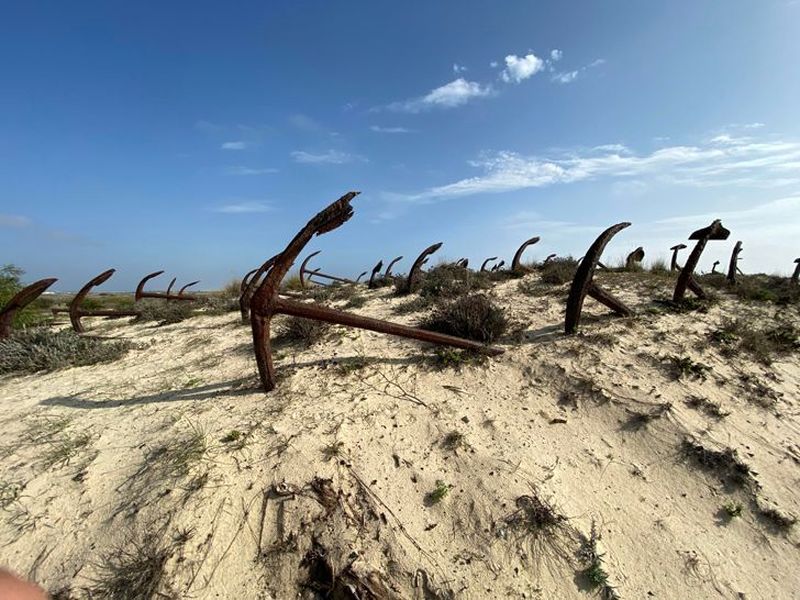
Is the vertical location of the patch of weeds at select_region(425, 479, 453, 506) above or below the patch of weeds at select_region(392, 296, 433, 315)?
below

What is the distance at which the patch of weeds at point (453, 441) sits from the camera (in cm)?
271

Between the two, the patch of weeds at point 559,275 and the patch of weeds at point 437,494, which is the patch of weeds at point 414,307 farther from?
the patch of weeds at point 437,494

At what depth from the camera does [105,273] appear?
6340mm

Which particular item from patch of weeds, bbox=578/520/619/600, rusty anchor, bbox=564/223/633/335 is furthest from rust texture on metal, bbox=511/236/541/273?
patch of weeds, bbox=578/520/619/600

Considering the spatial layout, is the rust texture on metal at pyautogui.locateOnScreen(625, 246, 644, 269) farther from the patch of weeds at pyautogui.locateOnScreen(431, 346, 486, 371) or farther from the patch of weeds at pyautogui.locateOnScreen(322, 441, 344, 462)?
the patch of weeds at pyautogui.locateOnScreen(322, 441, 344, 462)

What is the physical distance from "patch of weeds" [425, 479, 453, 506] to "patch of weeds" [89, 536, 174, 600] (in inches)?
54.8

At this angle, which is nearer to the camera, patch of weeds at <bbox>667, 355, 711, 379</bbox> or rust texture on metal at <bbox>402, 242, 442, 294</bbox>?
patch of weeds at <bbox>667, 355, 711, 379</bbox>

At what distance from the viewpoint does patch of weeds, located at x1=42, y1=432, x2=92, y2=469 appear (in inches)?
106

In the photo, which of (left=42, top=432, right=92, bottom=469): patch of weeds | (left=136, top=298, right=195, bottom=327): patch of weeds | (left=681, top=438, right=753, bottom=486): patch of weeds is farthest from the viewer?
(left=136, top=298, right=195, bottom=327): patch of weeds

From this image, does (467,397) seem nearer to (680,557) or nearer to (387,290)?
(680,557)

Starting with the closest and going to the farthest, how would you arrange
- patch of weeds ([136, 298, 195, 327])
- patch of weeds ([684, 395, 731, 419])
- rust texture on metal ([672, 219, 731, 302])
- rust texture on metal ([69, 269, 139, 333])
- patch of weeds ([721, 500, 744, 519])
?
patch of weeds ([721, 500, 744, 519]) → patch of weeds ([684, 395, 731, 419]) → rust texture on metal ([672, 219, 731, 302]) → rust texture on metal ([69, 269, 139, 333]) → patch of weeds ([136, 298, 195, 327])

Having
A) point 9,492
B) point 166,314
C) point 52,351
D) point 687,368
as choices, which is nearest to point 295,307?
point 9,492

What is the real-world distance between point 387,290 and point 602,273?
4.10 m

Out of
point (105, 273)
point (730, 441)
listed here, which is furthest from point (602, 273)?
point (105, 273)
